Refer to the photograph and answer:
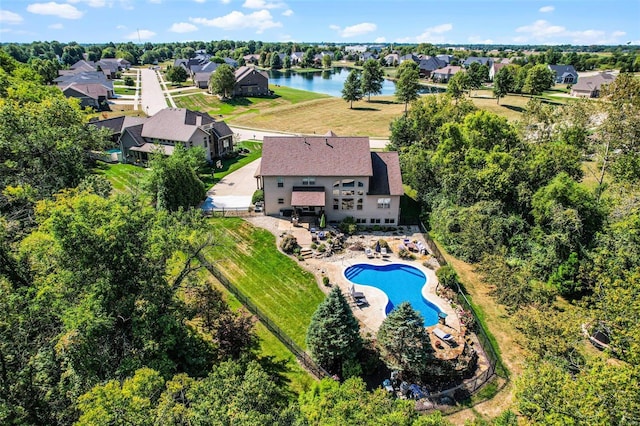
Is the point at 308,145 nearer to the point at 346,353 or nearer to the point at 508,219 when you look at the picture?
the point at 508,219

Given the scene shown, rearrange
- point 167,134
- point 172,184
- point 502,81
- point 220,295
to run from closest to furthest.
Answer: point 220,295 → point 172,184 → point 167,134 → point 502,81

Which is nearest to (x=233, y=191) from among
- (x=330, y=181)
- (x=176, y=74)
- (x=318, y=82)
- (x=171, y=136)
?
(x=330, y=181)

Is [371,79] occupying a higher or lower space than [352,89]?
higher

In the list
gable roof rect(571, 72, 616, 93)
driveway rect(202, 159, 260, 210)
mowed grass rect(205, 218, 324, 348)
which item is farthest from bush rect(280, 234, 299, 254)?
gable roof rect(571, 72, 616, 93)

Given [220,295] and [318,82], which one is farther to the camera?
[318,82]

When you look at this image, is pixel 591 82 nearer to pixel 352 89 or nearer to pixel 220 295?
pixel 352 89

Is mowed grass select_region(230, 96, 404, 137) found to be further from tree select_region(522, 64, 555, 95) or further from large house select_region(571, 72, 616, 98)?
large house select_region(571, 72, 616, 98)

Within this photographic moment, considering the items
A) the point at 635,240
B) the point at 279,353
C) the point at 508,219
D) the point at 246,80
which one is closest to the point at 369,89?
the point at 246,80
